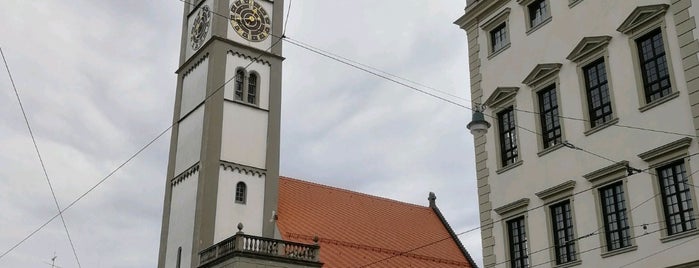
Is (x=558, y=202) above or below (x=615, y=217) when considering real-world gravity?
above

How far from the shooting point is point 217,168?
35.6 metres

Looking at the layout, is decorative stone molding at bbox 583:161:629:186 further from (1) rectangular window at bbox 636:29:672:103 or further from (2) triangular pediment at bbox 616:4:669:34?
(2) triangular pediment at bbox 616:4:669:34

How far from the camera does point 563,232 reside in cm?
1955

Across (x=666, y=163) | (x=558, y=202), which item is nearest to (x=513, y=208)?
(x=558, y=202)

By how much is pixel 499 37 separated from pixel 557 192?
18.7 ft

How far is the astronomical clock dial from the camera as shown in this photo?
39562mm

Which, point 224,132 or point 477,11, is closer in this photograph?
point 477,11

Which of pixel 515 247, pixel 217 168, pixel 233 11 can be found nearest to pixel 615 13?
pixel 515 247

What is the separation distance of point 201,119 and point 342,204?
404 inches

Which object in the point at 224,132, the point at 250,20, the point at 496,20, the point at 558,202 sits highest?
the point at 250,20

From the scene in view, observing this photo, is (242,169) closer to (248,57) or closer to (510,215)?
(248,57)

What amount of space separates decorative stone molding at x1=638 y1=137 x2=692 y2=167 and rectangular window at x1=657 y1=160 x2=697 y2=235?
0.18 metres

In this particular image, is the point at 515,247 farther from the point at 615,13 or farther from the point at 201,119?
the point at 201,119

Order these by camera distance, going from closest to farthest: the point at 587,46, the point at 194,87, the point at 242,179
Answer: the point at 587,46, the point at 242,179, the point at 194,87
